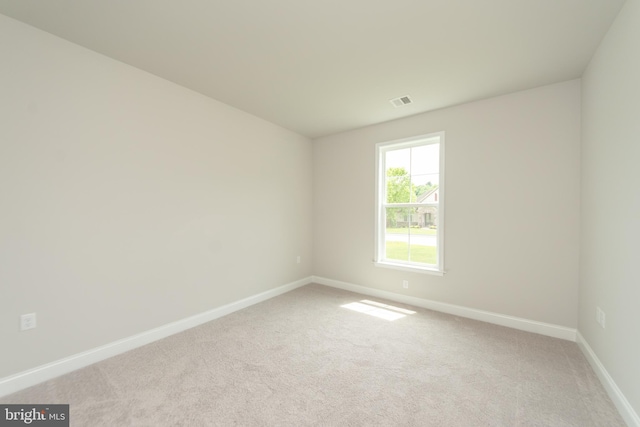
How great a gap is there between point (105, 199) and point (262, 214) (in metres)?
1.84

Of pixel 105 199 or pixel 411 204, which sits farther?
pixel 411 204

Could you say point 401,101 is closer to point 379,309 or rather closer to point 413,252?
point 413,252

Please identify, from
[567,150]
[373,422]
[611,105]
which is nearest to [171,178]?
[373,422]

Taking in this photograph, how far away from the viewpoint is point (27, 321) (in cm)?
188

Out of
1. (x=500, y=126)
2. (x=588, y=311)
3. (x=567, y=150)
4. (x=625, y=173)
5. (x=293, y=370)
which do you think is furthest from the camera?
(x=500, y=126)

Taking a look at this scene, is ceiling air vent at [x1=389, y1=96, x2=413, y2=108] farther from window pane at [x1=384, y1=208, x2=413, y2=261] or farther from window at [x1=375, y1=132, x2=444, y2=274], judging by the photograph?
window pane at [x1=384, y1=208, x2=413, y2=261]

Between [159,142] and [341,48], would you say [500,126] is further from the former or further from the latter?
[159,142]

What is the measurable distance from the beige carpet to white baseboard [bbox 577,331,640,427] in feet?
0.15

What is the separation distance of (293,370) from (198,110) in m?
2.85

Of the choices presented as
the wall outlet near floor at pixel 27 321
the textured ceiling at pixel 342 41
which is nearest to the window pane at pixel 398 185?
the textured ceiling at pixel 342 41

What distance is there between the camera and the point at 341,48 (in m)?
2.12

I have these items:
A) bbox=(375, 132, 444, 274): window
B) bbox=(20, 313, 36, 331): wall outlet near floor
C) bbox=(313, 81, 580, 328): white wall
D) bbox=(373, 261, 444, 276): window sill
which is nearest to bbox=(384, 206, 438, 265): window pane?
bbox=(375, 132, 444, 274): window

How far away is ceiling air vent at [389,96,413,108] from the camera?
3.01m

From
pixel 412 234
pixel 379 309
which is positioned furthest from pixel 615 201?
pixel 379 309
